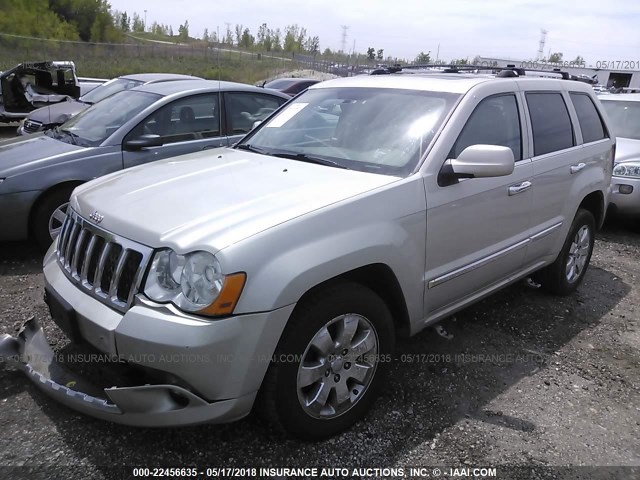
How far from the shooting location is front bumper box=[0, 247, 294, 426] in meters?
2.09

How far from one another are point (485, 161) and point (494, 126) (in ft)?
2.44

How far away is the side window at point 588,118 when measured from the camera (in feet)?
14.1

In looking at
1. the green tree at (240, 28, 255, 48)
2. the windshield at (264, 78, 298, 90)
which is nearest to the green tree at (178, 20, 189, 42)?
the green tree at (240, 28, 255, 48)

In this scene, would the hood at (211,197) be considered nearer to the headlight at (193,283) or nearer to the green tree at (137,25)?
the headlight at (193,283)

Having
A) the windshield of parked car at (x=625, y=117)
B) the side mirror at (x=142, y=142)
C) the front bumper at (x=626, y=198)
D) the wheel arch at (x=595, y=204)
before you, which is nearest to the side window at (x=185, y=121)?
the side mirror at (x=142, y=142)

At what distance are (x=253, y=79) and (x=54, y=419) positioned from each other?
32.0 meters

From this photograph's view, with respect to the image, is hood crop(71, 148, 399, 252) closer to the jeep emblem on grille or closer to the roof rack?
the jeep emblem on grille

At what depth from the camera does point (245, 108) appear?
598cm

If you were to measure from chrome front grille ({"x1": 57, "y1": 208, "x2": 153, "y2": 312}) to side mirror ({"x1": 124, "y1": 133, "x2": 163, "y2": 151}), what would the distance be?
2425 mm

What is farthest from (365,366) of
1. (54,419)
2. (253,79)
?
(253,79)

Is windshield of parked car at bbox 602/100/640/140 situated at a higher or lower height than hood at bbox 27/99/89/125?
higher

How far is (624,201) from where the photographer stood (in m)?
6.48

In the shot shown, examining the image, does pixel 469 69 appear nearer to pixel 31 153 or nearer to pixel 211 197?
pixel 211 197

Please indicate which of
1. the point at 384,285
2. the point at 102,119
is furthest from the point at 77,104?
the point at 384,285
